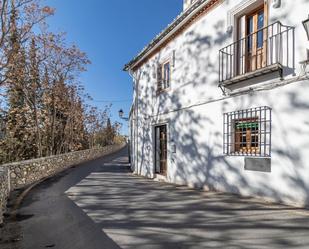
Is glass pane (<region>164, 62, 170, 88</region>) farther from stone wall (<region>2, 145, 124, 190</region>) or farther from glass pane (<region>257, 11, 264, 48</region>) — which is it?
stone wall (<region>2, 145, 124, 190</region>)

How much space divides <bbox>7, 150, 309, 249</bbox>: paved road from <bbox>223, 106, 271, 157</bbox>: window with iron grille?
118 cm

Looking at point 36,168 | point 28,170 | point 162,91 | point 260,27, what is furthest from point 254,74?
point 36,168

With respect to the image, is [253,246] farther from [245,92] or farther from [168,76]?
[168,76]

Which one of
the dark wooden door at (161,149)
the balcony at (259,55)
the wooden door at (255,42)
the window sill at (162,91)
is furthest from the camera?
the dark wooden door at (161,149)

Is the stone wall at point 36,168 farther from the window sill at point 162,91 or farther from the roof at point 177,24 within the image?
the roof at point 177,24

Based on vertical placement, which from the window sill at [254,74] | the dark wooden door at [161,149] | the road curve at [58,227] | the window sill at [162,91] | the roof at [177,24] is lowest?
the road curve at [58,227]

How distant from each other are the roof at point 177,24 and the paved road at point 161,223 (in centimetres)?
553

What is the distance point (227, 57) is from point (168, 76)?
13.2 feet

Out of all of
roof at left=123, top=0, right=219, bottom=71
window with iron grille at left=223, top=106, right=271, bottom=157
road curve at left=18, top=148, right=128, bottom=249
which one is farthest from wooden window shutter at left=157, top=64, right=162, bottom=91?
road curve at left=18, top=148, right=128, bottom=249

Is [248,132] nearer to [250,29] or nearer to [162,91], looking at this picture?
[250,29]

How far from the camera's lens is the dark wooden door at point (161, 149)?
11953 mm

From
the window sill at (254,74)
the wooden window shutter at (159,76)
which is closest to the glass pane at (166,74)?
the wooden window shutter at (159,76)

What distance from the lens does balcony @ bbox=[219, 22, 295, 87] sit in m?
6.05

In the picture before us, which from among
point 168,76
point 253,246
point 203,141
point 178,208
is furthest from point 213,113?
point 253,246
